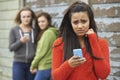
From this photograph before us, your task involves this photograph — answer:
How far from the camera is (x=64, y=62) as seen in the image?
3.04 m

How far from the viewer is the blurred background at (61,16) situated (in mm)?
4984

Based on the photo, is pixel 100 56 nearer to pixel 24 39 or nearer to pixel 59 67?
pixel 59 67

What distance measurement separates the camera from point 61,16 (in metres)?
6.18

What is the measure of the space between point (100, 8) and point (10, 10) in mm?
3485

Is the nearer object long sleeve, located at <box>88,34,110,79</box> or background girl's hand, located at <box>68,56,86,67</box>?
background girl's hand, located at <box>68,56,86,67</box>

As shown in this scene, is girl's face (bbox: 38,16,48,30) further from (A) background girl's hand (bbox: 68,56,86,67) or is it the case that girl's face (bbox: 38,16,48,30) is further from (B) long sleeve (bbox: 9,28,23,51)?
(A) background girl's hand (bbox: 68,56,86,67)

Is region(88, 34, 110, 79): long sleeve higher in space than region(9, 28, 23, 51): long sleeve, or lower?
higher

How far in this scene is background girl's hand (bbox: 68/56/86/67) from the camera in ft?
9.57

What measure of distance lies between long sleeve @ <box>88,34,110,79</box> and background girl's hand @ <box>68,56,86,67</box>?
0.18 m

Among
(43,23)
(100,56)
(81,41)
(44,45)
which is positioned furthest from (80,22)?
(43,23)

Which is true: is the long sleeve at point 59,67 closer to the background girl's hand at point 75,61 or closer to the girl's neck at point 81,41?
the background girl's hand at point 75,61

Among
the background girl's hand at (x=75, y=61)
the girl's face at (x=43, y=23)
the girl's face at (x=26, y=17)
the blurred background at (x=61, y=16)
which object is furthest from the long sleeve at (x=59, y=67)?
the girl's face at (x=26, y=17)

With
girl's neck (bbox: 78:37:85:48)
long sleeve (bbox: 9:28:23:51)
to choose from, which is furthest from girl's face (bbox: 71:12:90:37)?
long sleeve (bbox: 9:28:23:51)

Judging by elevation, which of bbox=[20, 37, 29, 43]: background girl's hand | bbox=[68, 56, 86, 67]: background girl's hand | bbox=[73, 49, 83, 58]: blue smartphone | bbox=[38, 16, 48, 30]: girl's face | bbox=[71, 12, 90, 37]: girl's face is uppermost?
bbox=[71, 12, 90, 37]: girl's face
